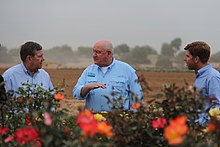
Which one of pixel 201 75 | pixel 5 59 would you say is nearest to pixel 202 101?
pixel 201 75

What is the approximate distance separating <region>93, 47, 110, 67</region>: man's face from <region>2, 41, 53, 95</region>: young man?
2.17 ft

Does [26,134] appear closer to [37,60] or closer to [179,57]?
[37,60]

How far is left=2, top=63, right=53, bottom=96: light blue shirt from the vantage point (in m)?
4.59

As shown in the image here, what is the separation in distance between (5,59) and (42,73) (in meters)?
76.3

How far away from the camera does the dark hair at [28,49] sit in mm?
4645

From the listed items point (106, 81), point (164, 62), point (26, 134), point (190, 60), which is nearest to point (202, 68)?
point (190, 60)

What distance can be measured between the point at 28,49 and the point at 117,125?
2.75m

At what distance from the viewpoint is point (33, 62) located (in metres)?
4.69

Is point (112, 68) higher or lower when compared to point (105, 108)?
higher

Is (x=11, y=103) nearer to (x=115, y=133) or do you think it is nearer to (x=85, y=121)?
(x=115, y=133)

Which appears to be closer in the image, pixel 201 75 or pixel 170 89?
pixel 170 89

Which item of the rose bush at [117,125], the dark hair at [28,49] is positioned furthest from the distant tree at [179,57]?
the rose bush at [117,125]

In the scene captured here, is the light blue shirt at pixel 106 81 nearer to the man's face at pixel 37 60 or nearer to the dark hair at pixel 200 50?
the man's face at pixel 37 60

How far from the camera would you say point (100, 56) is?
5043 millimetres
